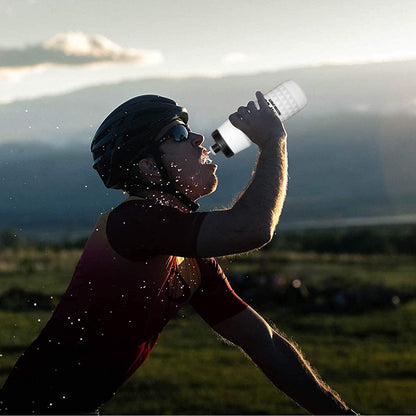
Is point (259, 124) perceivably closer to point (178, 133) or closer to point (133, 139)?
point (178, 133)

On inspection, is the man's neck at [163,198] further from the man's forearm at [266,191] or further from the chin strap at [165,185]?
the man's forearm at [266,191]

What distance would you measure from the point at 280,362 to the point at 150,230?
53.4 inches

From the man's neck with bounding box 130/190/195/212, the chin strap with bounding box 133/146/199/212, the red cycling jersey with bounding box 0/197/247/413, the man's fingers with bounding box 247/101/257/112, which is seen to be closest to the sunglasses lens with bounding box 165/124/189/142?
the chin strap with bounding box 133/146/199/212

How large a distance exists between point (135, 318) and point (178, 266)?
17.2 inches

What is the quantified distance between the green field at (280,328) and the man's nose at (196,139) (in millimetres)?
801

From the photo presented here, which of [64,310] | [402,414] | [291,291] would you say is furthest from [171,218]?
[291,291]

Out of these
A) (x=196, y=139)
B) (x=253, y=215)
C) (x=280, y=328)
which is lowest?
(x=280, y=328)

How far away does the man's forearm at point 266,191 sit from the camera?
144 inches

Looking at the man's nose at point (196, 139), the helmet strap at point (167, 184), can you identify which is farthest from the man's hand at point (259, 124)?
the helmet strap at point (167, 184)

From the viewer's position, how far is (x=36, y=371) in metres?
4.00

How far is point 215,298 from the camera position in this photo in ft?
15.4

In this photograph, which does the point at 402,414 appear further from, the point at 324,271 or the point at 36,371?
the point at 324,271

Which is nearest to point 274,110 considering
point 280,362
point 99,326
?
point 280,362

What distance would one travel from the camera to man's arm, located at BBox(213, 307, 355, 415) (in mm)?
4641
